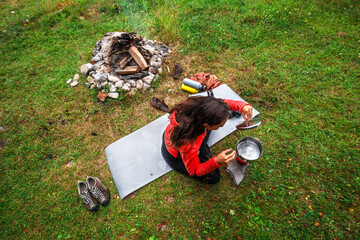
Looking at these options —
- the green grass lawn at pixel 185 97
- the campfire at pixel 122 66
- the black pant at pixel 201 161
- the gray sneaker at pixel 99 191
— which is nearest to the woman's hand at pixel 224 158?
the black pant at pixel 201 161

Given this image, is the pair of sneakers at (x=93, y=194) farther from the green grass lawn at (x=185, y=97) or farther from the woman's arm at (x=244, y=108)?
the woman's arm at (x=244, y=108)

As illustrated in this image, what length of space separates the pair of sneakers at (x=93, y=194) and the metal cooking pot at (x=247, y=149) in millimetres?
2098

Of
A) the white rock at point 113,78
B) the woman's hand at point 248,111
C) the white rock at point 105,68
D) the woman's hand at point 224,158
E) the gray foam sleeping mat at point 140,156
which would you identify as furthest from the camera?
the white rock at point 105,68

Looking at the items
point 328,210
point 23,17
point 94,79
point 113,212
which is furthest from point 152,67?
point 23,17

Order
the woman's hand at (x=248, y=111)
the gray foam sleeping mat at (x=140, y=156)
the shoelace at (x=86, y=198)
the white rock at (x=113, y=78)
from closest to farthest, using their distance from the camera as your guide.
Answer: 1. the woman's hand at (x=248, y=111)
2. the shoelace at (x=86, y=198)
3. the gray foam sleeping mat at (x=140, y=156)
4. the white rock at (x=113, y=78)

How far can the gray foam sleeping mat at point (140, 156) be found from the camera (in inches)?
110

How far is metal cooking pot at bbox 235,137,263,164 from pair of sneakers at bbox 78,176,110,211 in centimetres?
210

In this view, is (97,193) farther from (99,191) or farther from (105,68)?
(105,68)

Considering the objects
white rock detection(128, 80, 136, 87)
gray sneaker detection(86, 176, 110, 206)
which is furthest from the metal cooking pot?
white rock detection(128, 80, 136, 87)

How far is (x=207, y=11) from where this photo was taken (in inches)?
213

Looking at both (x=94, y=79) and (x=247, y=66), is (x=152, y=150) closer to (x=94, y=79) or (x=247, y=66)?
(x=94, y=79)

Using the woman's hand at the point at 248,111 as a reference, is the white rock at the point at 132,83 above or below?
below

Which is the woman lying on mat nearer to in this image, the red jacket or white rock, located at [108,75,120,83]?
the red jacket

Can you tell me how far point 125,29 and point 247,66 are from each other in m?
3.48
